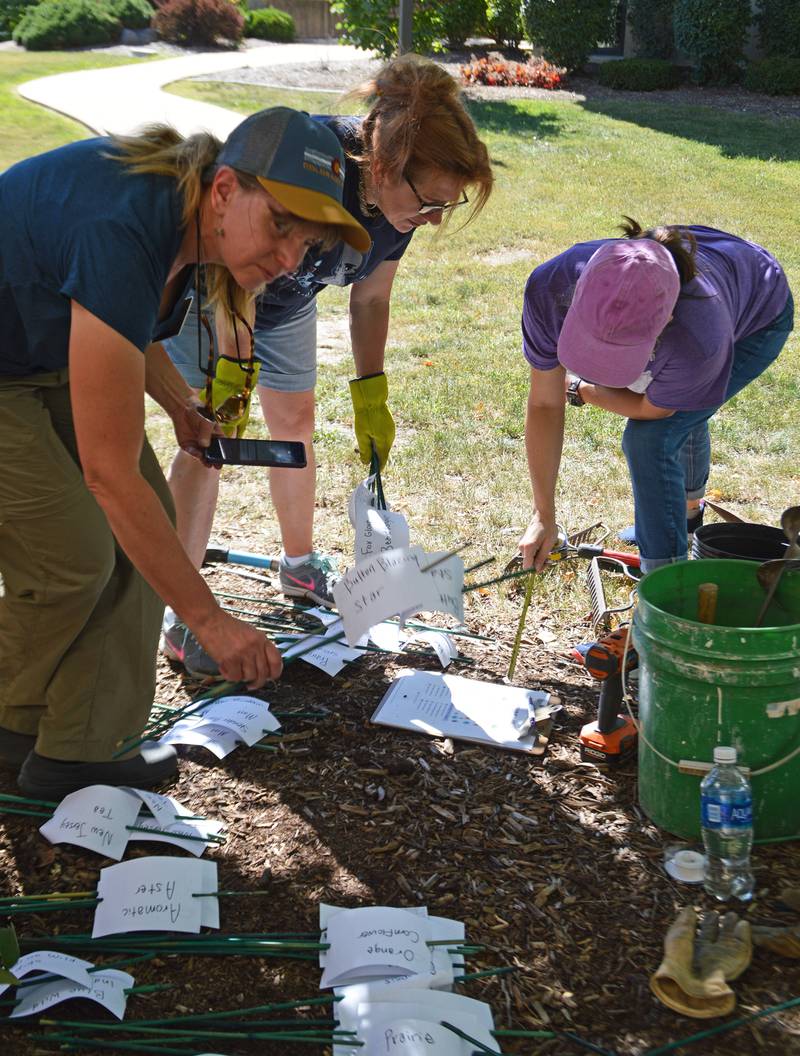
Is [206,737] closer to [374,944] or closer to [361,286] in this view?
[374,944]

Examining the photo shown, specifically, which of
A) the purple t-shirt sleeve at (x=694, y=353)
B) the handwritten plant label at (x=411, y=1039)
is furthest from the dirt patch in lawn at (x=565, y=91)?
the handwritten plant label at (x=411, y=1039)

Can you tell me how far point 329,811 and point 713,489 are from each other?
2614 millimetres

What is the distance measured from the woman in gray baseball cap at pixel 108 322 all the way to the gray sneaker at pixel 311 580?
3.82 feet

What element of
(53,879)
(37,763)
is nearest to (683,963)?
(53,879)

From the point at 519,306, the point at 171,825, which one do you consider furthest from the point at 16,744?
the point at 519,306

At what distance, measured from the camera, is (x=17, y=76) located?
16281 millimetres

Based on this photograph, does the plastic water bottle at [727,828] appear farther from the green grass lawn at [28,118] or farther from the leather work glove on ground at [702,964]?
the green grass lawn at [28,118]

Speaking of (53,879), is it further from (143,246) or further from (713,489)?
(713,489)

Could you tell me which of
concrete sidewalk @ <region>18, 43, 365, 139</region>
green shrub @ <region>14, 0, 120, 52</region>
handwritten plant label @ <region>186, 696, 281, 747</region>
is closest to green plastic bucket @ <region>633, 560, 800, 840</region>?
handwritten plant label @ <region>186, 696, 281, 747</region>

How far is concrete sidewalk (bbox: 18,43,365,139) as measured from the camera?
1248 cm

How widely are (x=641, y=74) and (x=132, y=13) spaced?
470 inches

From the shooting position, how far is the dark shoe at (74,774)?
250 cm

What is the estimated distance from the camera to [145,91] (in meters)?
14.6

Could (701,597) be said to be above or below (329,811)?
above
